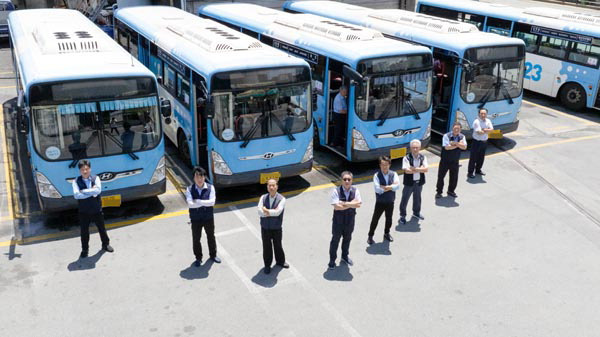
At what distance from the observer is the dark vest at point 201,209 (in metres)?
8.10

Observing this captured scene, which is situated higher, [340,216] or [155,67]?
[155,67]

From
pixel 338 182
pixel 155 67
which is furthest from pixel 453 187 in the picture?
pixel 155 67

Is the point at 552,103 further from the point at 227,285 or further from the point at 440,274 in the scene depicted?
the point at 227,285

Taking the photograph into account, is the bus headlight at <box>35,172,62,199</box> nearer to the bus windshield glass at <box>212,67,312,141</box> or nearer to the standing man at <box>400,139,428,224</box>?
the bus windshield glass at <box>212,67,312,141</box>

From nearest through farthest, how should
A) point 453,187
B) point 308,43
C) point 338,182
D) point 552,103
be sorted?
point 453,187 < point 338,182 < point 308,43 < point 552,103

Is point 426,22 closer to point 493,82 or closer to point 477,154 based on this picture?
point 493,82

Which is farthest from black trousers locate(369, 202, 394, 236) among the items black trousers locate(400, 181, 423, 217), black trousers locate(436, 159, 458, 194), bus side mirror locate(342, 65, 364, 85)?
bus side mirror locate(342, 65, 364, 85)

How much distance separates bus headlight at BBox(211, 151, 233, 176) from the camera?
34.6 ft

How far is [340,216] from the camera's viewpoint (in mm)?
8219

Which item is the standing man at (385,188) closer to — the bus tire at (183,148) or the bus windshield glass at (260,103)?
the bus windshield glass at (260,103)

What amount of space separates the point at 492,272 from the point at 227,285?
4003mm

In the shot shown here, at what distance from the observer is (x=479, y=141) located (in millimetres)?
11953

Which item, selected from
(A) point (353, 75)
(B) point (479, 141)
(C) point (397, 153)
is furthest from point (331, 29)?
(B) point (479, 141)

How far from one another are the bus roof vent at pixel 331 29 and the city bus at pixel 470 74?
6.20 ft
